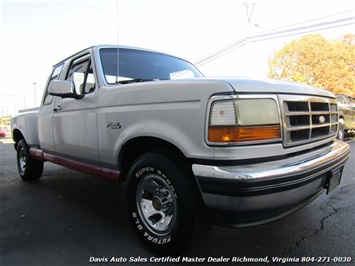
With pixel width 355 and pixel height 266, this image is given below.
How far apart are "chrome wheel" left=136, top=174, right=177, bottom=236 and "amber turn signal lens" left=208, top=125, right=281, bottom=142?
1.94 ft

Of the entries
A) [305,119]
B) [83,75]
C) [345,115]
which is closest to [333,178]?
[305,119]

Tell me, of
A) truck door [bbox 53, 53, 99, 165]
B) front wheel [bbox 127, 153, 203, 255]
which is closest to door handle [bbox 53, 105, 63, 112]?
truck door [bbox 53, 53, 99, 165]

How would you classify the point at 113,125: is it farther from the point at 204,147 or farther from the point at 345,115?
the point at 345,115

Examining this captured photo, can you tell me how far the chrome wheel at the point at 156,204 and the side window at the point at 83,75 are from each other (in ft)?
4.38

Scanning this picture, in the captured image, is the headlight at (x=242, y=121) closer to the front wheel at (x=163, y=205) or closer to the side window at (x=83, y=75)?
the front wheel at (x=163, y=205)

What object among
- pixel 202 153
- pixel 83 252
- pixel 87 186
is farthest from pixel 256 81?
pixel 87 186

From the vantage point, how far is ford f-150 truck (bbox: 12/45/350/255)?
1774 mm

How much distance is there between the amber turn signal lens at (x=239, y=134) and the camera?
1774mm

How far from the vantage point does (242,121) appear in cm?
178

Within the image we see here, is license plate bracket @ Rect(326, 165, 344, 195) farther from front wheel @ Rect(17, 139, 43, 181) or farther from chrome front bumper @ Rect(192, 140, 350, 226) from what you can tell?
front wheel @ Rect(17, 139, 43, 181)

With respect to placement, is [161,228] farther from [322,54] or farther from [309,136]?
[322,54]

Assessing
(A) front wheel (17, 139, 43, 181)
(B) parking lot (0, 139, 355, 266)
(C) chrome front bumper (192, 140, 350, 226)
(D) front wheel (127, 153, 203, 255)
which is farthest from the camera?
(A) front wheel (17, 139, 43, 181)

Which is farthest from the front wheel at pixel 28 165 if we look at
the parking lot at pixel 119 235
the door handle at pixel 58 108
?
the door handle at pixel 58 108

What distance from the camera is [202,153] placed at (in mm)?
1841
